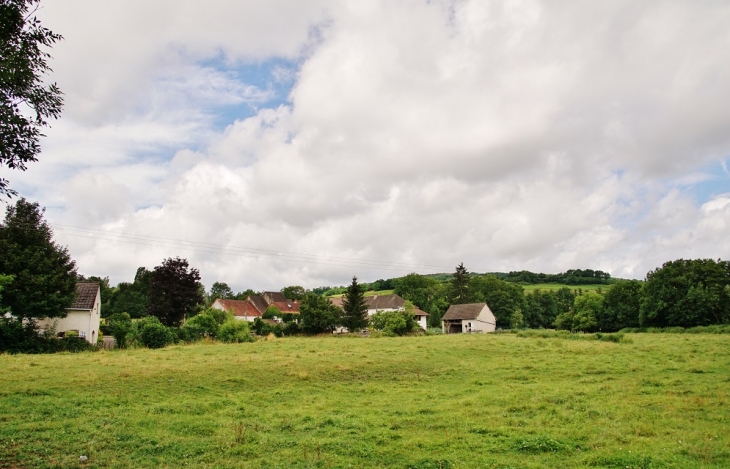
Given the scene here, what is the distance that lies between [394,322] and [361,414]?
42118 mm

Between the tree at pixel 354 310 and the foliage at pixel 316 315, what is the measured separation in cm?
355

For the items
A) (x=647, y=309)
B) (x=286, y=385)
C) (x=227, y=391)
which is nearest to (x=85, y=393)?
(x=227, y=391)

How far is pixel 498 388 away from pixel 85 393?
50.4 ft

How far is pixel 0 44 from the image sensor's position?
27.5ft

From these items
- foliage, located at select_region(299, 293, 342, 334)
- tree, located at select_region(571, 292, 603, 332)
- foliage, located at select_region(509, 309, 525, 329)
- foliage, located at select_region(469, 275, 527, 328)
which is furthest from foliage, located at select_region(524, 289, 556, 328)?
foliage, located at select_region(299, 293, 342, 334)

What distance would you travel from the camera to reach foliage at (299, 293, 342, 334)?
52844mm

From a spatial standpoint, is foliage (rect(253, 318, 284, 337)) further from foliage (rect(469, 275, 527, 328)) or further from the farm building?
foliage (rect(469, 275, 527, 328))

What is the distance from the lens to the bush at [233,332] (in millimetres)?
41803

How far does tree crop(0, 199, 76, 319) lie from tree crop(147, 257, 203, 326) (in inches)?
453

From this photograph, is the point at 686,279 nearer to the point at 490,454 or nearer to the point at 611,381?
the point at 611,381

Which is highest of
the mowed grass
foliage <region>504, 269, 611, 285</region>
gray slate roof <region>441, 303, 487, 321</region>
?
foliage <region>504, 269, 611, 285</region>

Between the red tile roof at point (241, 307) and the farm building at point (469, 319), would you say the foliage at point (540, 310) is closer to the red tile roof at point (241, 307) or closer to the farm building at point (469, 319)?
the farm building at point (469, 319)

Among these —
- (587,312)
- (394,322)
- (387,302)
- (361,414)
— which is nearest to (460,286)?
(387,302)

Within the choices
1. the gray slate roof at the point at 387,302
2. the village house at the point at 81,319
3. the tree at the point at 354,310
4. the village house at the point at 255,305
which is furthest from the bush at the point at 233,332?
the gray slate roof at the point at 387,302
